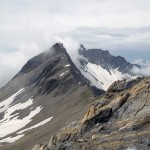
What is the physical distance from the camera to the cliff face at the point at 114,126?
4541 centimetres

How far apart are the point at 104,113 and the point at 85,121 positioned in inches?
105

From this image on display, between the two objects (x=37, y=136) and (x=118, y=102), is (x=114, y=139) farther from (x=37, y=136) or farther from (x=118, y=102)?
(x=37, y=136)

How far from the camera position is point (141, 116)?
48.9m

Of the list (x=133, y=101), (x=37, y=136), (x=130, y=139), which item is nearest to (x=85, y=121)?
(x=133, y=101)

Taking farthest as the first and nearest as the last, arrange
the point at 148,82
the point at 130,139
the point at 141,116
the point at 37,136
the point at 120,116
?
the point at 37,136
the point at 148,82
the point at 120,116
the point at 141,116
the point at 130,139

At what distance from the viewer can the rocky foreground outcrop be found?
45.4m

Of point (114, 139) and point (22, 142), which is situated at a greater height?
point (114, 139)

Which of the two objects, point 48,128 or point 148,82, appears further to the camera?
point 48,128

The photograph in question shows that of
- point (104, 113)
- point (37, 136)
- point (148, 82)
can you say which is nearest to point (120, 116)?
point (104, 113)

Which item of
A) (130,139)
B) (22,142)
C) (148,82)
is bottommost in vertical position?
(22,142)

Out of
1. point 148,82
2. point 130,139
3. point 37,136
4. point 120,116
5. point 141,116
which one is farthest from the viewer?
point 37,136

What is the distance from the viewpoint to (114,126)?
5028 centimetres

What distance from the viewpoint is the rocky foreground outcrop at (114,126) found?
149 ft

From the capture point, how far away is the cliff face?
45.4m
